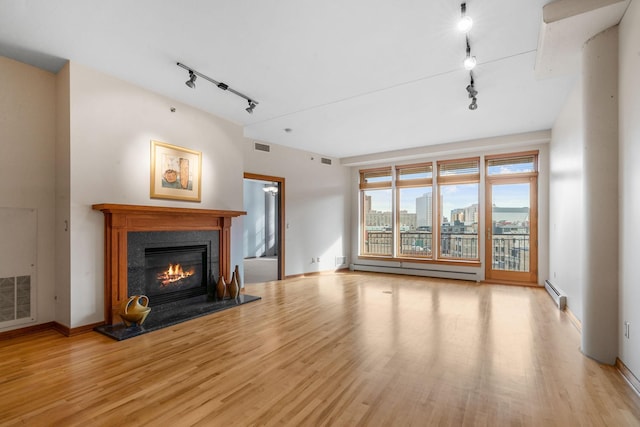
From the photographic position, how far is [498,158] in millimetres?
6609

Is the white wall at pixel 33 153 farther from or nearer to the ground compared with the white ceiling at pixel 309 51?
nearer to the ground

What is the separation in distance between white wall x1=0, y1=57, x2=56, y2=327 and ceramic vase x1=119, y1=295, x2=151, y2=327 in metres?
0.90

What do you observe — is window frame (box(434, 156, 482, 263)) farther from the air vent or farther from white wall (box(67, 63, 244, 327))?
white wall (box(67, 63, 244, 327))

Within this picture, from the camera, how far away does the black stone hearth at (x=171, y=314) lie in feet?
11.2

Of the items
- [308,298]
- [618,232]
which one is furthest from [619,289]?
[308,298]

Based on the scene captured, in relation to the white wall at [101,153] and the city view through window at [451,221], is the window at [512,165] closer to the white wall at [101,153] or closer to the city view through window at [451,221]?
Answer: the city view through window at [451,221]

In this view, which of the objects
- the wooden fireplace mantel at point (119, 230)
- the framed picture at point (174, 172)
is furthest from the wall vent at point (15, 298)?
the framed picture at point (174, 172)

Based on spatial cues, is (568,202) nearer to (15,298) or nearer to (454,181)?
(454,181)

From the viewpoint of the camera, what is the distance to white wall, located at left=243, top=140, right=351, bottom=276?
6.75m

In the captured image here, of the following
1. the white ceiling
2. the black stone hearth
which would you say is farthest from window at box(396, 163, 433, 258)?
the black stone hearth

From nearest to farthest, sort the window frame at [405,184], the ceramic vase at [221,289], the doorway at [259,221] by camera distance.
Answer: the ceramic vase at [221,289] < the window frame at [405,184] < the doorway at [259,221]

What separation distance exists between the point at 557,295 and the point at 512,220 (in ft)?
6.90

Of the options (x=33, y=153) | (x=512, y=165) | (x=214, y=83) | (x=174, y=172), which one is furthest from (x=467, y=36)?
(x=33, y=153)

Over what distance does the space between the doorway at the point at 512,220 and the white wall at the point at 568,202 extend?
0.55 meters
